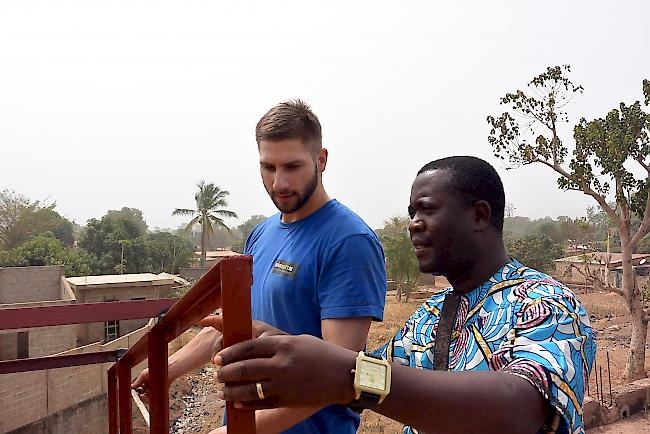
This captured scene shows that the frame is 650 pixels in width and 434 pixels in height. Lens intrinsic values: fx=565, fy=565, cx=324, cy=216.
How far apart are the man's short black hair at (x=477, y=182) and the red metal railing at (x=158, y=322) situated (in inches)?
29.4

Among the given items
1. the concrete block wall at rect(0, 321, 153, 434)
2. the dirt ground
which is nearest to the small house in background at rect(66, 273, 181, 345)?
the dirt ground

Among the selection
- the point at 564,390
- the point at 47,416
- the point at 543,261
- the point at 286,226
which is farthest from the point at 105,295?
the point at 543,261

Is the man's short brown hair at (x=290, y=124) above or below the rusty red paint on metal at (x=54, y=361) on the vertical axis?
above

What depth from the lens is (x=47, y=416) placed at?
1032 cm

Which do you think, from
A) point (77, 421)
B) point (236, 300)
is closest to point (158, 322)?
point (236, 300)

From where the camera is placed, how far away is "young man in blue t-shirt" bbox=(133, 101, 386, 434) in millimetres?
1680

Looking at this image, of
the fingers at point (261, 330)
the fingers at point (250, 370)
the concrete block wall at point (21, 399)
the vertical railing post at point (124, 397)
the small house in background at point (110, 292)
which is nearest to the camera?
the fingers at point (250, 370)

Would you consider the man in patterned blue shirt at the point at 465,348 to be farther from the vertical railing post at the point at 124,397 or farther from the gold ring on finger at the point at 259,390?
the vertical railing post at the point at 124,397

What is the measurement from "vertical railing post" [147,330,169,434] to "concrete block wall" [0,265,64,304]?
16375mm

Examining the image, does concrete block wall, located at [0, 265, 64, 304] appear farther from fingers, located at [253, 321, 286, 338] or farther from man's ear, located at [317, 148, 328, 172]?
fingers, located at [253, 321, 286, 338]

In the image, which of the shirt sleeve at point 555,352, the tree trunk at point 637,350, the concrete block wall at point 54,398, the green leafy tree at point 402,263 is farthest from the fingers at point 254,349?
the green leafy tree at point 402,263

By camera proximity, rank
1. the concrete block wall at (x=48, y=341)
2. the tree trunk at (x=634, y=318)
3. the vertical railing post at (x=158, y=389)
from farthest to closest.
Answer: the tree trunk at (x=634, y=318), the concrete block wall at (x=48, y=341), the vertical railing post at (x=158, y=389)

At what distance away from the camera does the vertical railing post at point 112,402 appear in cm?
198

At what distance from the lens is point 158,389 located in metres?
1.33
